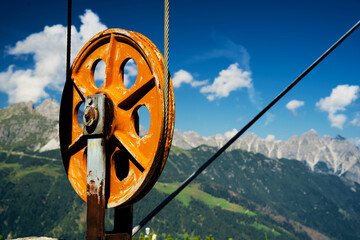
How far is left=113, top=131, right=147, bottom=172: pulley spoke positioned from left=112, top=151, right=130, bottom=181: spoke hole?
0.19 meters

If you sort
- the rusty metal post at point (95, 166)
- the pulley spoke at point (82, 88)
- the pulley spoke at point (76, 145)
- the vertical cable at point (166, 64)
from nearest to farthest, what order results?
the vertical cable at point (166, 64)
the rusty metal post at point (95, 166)
the pulley spoke at point (76, 145)
the pulley spoke at point (82, 88)

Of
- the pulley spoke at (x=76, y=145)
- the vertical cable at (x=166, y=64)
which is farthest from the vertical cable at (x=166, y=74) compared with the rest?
the pulley spoke at (x=76, y=145)

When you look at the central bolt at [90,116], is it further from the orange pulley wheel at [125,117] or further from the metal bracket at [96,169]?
the orange pulley wheel at [125,117]

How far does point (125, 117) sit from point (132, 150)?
36 cm

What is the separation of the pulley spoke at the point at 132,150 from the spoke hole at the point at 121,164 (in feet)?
0.63

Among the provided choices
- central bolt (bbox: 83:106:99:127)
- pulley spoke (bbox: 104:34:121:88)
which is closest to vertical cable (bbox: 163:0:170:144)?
central bolt (bbox: 83:106:99:127)

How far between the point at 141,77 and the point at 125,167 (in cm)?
89

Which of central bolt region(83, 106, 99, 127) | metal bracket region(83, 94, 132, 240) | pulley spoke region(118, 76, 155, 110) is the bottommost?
metal bracket region(83, 94, 132, 240)

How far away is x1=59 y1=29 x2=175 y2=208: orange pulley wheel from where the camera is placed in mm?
3021

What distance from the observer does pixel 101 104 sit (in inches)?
125

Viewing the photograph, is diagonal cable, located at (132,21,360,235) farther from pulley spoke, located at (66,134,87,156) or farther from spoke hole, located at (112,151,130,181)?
pulley spoke, located at (66,134,87,156)

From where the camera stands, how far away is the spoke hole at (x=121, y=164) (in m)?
3.41

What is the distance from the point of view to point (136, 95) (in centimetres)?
325

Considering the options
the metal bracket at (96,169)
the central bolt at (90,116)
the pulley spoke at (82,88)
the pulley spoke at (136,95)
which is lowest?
the metal bracket at (96,169)
